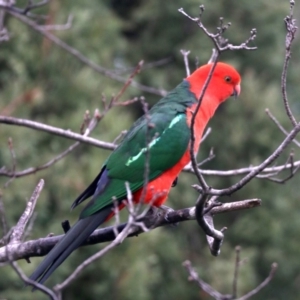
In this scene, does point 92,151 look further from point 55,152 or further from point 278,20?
point 278,20

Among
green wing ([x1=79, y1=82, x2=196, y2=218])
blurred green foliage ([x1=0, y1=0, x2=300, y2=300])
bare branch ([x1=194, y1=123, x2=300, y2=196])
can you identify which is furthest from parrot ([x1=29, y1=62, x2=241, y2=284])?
blurred green foliage ([x1=0, y1=0, x2=300, y2=300])

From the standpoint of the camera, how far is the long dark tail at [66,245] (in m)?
2.98

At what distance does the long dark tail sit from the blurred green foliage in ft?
8.05

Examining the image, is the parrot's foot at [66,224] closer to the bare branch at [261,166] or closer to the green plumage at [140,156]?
the green plumage at [140,156]

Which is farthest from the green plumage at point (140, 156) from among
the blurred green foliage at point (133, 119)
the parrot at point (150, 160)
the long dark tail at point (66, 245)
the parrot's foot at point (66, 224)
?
the blurred green foliage at point (133, 119)

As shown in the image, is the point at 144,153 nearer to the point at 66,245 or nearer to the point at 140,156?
the point at 140,156

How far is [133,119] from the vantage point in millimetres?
9461

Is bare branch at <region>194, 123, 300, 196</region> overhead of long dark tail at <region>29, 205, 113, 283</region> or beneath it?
overhead

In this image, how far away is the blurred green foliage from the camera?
640 cm

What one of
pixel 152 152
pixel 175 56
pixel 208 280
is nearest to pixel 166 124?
pixel 152 152

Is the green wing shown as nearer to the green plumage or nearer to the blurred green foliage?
the green plumage

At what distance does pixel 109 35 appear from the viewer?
8.20m

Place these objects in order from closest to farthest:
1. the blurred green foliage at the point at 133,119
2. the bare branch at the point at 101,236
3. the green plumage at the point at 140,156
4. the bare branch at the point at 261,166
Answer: the bare branch at the point at 261,166 < the bare branch at the point at 101,236 < the green plumage at the point at 140,156 < the blurred green foliage at the point at 133,119

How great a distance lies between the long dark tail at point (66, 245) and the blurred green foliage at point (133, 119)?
2.46 meters
